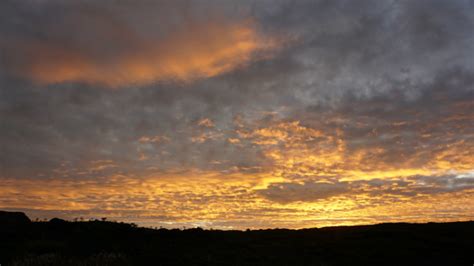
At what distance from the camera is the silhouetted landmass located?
2061cm

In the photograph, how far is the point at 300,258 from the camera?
21.4 meters

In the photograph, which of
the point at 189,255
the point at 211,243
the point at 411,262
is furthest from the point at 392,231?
the point at 189,255

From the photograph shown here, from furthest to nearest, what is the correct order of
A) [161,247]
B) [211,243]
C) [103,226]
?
[103,226]
[211,243]
[161,247]

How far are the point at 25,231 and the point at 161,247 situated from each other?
11.1 m

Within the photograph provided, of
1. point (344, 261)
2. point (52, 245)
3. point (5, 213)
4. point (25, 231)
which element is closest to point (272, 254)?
point (344, 261)

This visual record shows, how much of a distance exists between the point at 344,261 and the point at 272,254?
3.92 m

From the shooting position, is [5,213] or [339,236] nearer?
[339,236]

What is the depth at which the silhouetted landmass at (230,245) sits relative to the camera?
2061cm

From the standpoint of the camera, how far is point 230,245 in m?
25.0

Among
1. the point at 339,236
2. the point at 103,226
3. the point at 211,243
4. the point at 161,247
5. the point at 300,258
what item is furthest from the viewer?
the point at 103,226

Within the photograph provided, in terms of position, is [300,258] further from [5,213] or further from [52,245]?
[5,213]

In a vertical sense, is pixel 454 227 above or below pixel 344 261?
above

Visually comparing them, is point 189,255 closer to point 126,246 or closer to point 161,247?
point 161,247

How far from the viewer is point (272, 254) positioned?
22500mm
